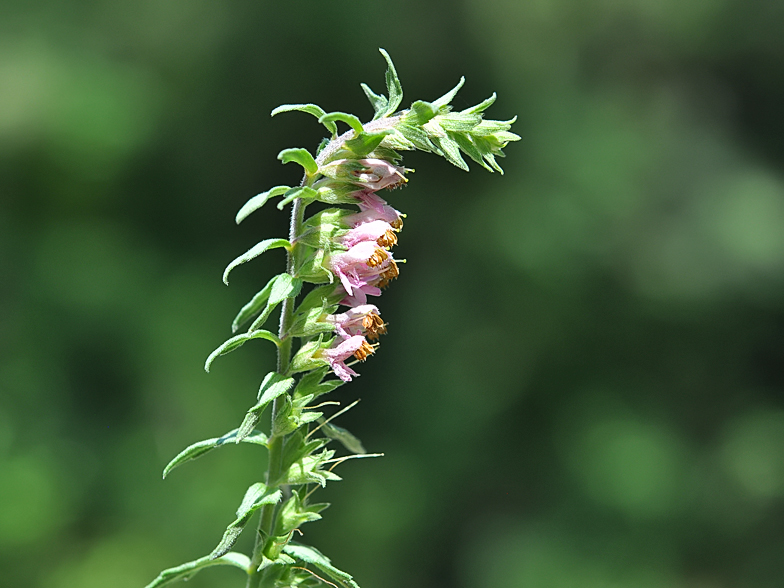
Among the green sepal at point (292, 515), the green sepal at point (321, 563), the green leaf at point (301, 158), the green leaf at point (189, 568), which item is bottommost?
the green leaf at point (189, 568)

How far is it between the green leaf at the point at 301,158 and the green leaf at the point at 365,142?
0.06 m

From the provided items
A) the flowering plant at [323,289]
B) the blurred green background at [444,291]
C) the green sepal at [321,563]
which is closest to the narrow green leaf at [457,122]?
the flowering plant at [323,289]

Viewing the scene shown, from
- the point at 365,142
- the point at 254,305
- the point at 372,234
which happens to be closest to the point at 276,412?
the point at 254,305

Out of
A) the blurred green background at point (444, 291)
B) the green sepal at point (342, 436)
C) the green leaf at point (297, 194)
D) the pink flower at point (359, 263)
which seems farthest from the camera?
the blurred green background at point (444, 291)

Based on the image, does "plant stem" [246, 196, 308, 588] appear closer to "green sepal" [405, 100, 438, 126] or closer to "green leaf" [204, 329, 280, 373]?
"green leaf" [204, 329, 280, 373]

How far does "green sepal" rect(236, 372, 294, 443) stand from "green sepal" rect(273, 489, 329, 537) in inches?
5.7

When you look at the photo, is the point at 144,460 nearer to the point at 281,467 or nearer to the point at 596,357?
the point at 596,357

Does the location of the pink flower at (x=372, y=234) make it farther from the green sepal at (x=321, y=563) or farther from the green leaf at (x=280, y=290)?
the green sepal at (x=321, y=563)

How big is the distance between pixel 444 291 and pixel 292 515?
4713mm

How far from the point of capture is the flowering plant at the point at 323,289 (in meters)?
1.07

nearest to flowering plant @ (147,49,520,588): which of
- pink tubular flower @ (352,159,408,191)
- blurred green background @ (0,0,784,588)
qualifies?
pink tubular flower @ (352,159,408,191)

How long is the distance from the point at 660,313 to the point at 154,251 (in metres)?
3.65

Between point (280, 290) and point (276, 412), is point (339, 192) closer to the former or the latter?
point (280, 290)

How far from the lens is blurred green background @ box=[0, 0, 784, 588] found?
16.2ft
